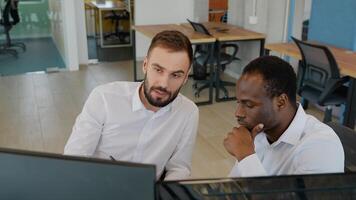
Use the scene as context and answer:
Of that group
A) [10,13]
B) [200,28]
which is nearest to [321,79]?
[200,28]

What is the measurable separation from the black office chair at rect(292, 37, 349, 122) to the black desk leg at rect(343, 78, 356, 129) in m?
0.07

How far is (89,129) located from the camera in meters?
1.52

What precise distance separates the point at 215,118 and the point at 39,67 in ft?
10.8

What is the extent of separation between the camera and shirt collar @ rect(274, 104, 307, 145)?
3.90 feet

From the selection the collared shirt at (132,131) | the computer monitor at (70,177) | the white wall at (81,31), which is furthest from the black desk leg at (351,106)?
the white wall at (81,31)

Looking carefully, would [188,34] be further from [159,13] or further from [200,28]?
[159,13]

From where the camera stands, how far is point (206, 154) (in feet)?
10.8

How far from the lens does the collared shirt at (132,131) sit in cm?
154

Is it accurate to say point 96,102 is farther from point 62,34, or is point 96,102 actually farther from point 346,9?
point 62,34

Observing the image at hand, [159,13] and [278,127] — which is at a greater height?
[159,13]

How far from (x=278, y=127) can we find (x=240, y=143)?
0.18m

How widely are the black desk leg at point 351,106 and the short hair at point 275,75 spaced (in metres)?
2.13

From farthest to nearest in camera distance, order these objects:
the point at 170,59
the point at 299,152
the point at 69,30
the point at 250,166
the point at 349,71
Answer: the point at 69,30 → the point at 349,71 → the point at 170,59 → the point at 299,152 → the point at 250,166

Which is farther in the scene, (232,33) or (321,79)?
(232,33)
